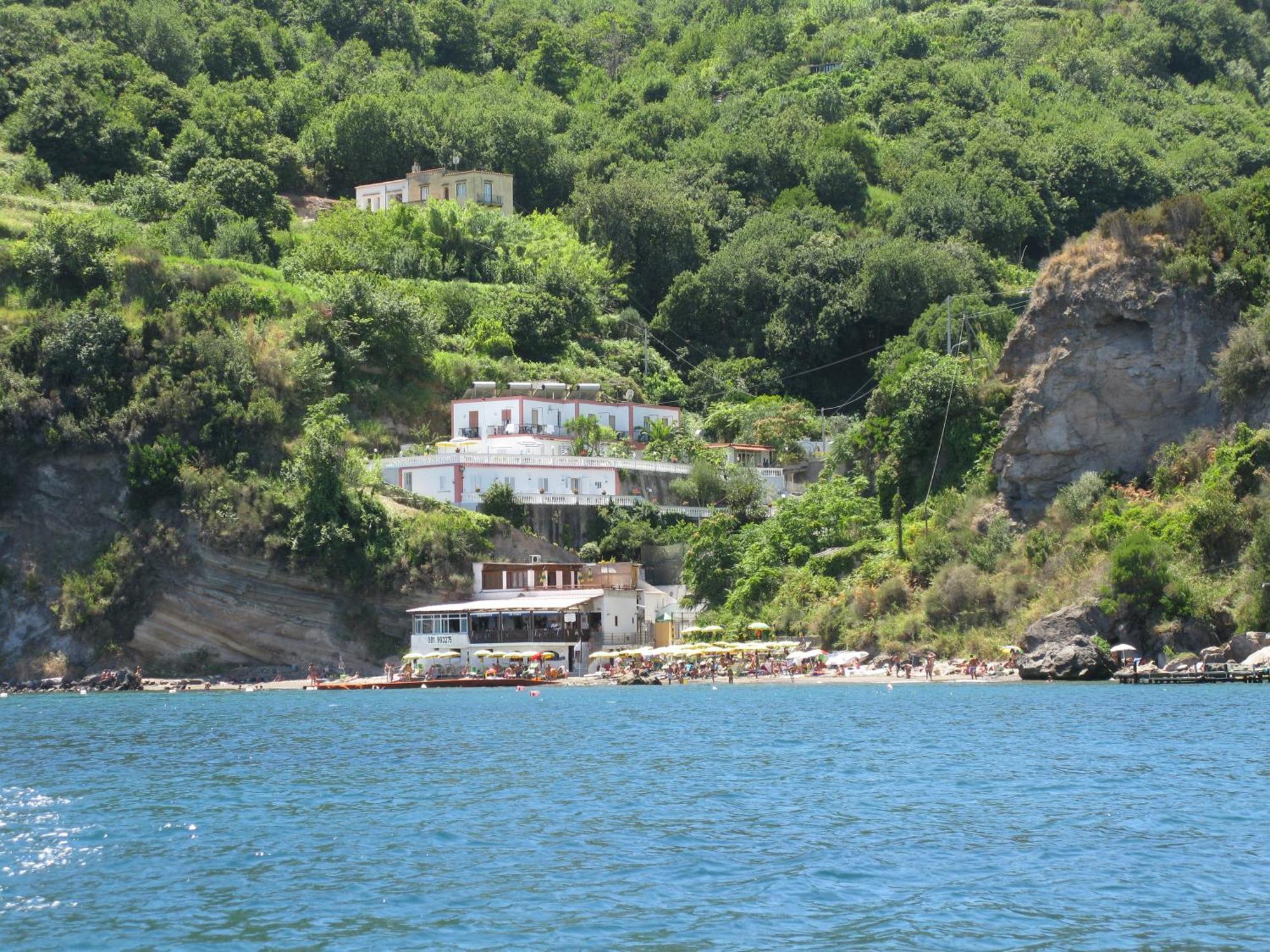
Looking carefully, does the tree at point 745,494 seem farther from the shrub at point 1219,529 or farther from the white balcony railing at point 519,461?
the shrub at point 1219,529

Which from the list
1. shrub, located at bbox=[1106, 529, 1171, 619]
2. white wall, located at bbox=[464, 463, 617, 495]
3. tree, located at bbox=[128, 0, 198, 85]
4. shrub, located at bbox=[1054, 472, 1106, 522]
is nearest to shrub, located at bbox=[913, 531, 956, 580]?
A: shrub, located at bbox=[1054, 472, 1106, 522]

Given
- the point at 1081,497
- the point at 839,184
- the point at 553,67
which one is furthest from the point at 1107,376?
the point at 553,67

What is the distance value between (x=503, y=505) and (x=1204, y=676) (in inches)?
1297

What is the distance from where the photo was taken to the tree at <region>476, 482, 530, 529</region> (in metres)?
71.8

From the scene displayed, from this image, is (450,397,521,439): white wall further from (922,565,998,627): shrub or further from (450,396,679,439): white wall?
(922,565,998,627): shrub

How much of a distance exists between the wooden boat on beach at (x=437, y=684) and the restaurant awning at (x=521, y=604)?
358 cm

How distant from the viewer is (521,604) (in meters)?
65.6

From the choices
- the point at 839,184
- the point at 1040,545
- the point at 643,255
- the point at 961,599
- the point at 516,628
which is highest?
the point at 839,184

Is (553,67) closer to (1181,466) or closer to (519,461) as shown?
(519,461)

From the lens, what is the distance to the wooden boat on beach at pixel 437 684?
6131cm

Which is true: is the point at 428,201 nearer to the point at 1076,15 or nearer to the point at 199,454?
the point at 199,454

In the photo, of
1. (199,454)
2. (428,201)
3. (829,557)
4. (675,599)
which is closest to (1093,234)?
(829,557)

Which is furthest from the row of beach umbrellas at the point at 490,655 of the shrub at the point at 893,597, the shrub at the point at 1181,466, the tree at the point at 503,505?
the shrub at the point at 1181,466

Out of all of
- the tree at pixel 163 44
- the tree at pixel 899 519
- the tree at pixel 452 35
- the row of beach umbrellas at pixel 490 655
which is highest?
the tree at pixel 452 35
